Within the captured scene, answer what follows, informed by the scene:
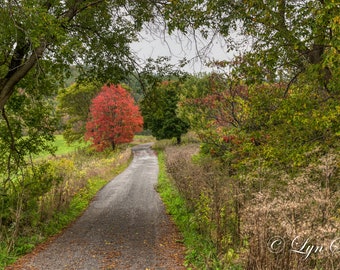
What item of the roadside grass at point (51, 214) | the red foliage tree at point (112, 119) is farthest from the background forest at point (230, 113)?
the red foliage tree at point (112, 119)

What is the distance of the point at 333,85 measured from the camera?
18.2ft

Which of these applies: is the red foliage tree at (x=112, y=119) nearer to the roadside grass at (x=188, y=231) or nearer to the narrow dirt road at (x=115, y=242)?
the roadside grass at (x=188, y=231)

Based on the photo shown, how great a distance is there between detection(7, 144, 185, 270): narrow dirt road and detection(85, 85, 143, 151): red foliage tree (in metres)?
18.7

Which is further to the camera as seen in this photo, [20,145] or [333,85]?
[20,145]

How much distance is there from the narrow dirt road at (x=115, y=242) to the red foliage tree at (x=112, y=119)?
61.5 feet

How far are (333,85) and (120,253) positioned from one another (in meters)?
5.89

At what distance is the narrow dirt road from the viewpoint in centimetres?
642

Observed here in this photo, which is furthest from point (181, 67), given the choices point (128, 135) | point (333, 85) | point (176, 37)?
point (128, 135)

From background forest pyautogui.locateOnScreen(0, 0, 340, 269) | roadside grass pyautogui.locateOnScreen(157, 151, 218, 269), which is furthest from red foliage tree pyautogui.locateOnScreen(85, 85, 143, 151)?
background forest pyautogui.locateOnScreen(0, 0, 340, 269)

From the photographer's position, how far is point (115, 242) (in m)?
7.77

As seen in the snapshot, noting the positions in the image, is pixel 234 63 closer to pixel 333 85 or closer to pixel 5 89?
pixel 333 85

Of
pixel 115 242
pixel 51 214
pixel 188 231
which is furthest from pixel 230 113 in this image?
pixel 51 214

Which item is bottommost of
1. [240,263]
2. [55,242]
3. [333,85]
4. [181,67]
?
[55,242]

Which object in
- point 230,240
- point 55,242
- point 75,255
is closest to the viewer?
point 230,240
